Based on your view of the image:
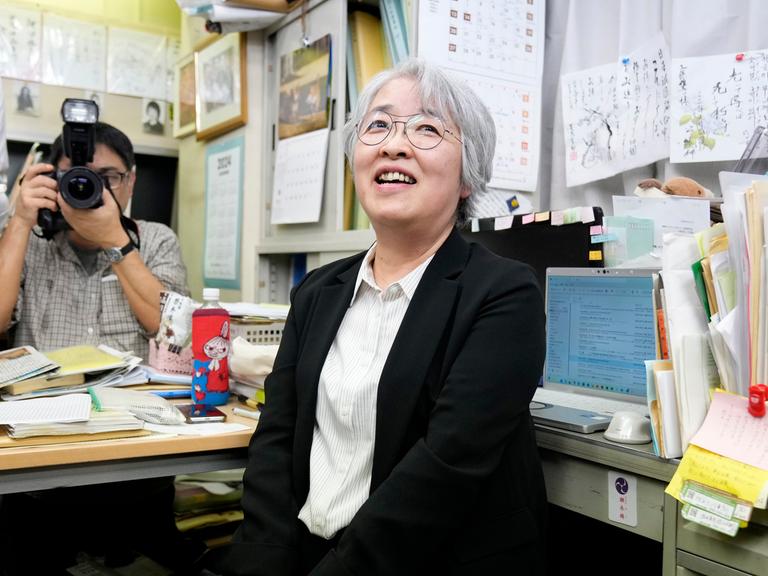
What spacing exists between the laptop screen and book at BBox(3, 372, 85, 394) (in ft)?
2.85

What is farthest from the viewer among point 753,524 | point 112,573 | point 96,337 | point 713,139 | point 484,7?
point 96,337

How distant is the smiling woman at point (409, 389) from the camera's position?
0.81m

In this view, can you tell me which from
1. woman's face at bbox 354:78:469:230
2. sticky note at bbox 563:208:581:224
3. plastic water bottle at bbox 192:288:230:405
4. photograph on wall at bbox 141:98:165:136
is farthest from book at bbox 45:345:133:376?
photograph on wall at bbox 141:98:165:136

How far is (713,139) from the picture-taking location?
A: 1.33 m

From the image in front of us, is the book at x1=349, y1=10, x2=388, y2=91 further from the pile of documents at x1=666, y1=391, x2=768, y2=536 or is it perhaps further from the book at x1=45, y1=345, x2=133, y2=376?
the pile of documents at x1=666, y1=391, x2=768, y2=536

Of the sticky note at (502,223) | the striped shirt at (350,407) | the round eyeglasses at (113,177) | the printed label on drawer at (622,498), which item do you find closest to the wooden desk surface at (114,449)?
the striped shirt at (350,407)

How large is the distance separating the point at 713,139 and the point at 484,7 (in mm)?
631

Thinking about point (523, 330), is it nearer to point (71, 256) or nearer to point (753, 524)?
point (753, 524)

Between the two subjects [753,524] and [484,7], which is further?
[484,7]

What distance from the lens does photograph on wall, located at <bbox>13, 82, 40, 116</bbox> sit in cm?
249

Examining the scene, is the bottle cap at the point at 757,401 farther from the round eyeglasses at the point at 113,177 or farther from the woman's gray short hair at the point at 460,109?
the round eyeglasses at the point at 113,177

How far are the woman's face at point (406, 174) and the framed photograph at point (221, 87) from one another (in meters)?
1.40

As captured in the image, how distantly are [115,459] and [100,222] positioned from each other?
830 mm

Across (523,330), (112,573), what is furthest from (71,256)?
(523,330)
